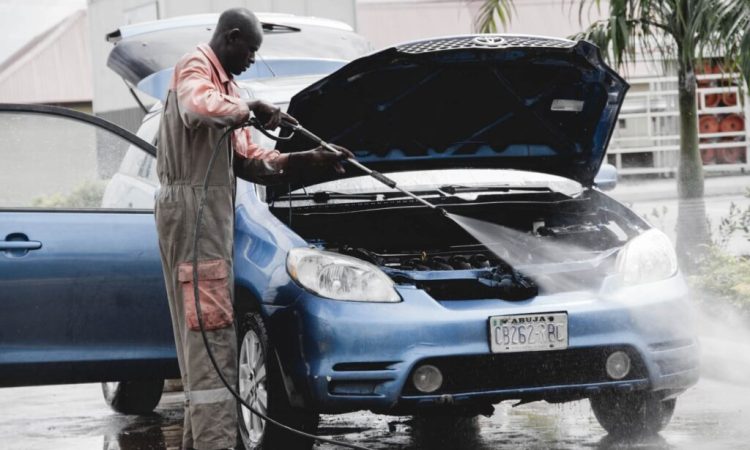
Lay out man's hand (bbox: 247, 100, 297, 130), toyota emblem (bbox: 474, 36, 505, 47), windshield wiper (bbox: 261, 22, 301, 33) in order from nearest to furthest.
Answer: man's hand (bbox: 247, 100, 297, 130) → toyota emblem (bbox: 474, 36, 505, 47) → windshield wiper (bbox: 261, 22, 301, 33)

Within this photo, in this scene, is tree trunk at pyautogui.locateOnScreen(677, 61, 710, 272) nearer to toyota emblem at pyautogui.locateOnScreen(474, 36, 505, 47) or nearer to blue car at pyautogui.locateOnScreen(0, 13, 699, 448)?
blue car at pyautogui.locateOnScreen(0, 13, 699, 448)

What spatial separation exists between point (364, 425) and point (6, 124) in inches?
93.7

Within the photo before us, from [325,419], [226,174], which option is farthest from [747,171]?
[226,174]

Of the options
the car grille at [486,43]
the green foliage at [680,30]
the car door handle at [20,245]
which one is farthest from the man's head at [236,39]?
the green foliage at [680,30]

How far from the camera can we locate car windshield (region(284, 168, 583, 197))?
6613 millimetres

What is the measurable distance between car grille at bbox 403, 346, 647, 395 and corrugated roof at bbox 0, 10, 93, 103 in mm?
32240

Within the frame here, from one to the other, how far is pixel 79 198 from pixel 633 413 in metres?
2.85

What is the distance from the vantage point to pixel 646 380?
228 inches

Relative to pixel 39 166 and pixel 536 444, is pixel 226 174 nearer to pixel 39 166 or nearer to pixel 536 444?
pixel 39 166

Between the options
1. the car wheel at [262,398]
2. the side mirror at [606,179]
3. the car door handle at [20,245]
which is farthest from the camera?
the side mirror at [606,179]

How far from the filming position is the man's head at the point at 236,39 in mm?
5453

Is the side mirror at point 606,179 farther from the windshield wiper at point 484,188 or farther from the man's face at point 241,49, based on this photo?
the man's face at point 241,49

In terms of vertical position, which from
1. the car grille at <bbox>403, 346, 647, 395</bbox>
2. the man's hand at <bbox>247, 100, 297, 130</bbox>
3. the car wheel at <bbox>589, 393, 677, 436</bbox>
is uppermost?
the man's hand at <bbox>247, 100, 297, 130</bbox>

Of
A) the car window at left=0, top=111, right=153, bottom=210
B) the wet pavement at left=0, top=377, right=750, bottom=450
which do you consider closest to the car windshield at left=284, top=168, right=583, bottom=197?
the car window at left=0, top=111, right=153, bottom=210
